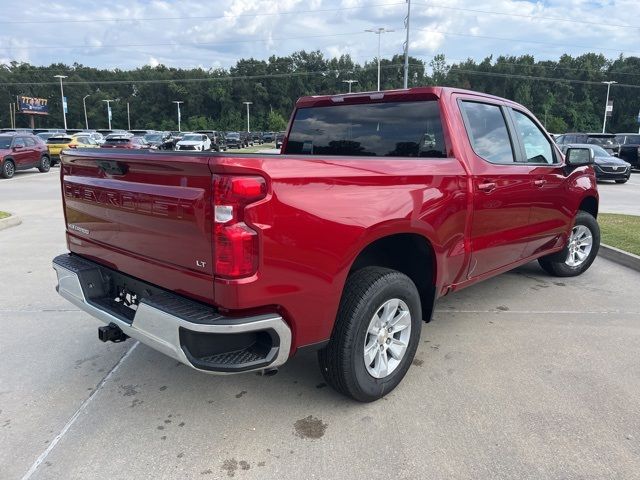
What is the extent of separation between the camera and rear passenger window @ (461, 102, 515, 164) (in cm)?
396

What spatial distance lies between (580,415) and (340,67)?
109387 millimetres

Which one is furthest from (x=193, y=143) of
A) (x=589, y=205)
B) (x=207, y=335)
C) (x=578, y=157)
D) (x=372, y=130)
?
(x=207, y=335)

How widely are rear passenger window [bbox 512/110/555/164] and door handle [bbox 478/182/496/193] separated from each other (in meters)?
0.93

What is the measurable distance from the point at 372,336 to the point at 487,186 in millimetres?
1593

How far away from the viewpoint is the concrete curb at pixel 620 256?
657 cm

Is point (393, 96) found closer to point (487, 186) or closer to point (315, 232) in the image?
point (487, 186)

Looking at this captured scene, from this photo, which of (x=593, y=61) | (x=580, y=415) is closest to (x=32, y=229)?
(x=580, y=415)

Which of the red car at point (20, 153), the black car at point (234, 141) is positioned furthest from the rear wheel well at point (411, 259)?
the black car at point (234, 141)

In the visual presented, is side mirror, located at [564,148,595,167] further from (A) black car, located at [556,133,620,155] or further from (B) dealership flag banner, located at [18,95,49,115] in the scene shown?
(B) dealership flag banner, located at [18,95,49,115]

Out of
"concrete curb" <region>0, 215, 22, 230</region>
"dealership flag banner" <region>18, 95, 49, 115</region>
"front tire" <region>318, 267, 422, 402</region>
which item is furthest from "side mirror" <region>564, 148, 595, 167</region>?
"dealership flag banner" <region>18, 95, 49, 115</region>

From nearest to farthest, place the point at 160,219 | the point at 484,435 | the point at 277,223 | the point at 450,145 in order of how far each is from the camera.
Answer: the point at 277,223
the point at 160,219
the point at 484,435
the point at 450,145

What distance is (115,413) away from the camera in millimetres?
3148

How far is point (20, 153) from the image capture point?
19.8 m

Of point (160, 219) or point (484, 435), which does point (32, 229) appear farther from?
point (484, 435)
